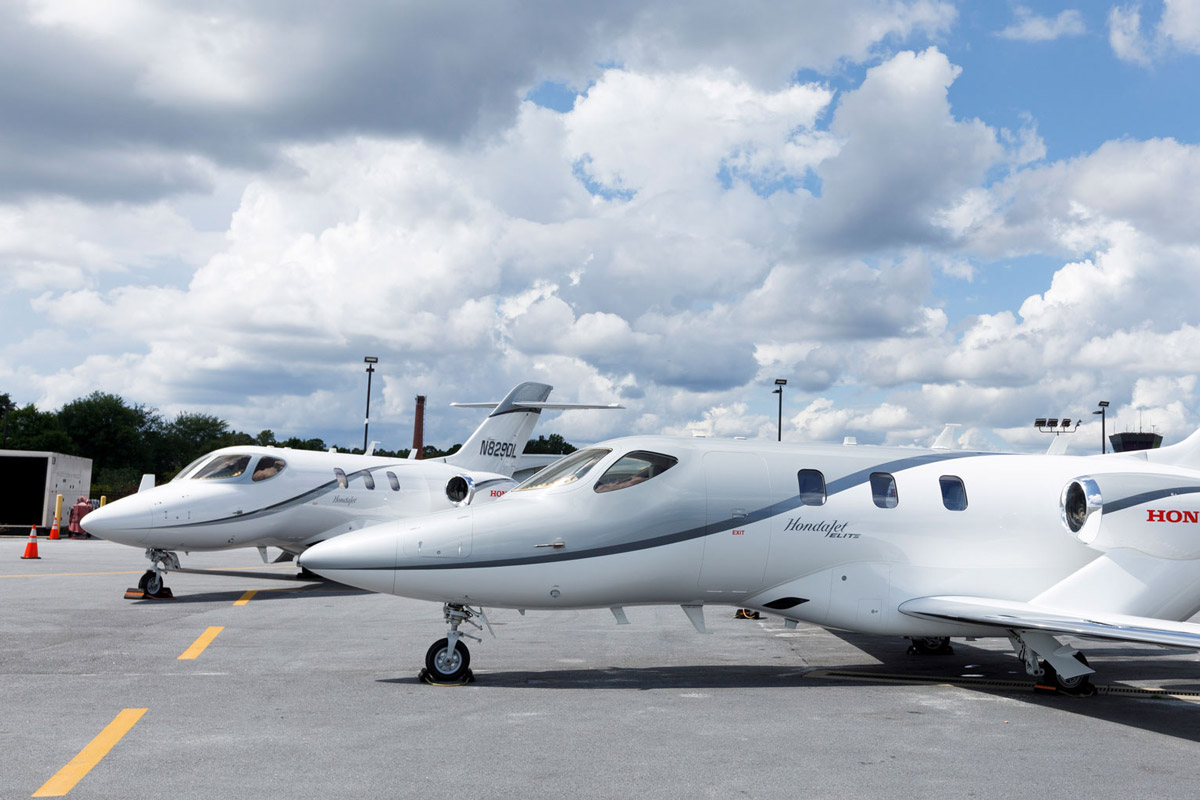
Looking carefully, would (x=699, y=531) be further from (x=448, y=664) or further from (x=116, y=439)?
(x=116, y=439)

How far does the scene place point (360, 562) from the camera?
9.77 metres

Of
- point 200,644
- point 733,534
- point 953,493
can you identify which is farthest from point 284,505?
point 953,493

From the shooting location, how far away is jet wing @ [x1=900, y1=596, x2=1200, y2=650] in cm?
856

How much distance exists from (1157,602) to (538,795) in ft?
26.6

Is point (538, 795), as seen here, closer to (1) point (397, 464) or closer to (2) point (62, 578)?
(1) point (397, 464)

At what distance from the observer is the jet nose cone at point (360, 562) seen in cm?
976

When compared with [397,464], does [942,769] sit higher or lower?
lower

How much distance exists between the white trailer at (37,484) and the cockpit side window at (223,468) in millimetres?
25211

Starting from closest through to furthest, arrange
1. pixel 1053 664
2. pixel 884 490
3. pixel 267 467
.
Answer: pixel 1053 664 → pixel 884 490 → pixel 267 467

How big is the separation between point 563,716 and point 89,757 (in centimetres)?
358

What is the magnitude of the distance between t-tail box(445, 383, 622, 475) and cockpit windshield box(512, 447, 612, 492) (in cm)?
1739

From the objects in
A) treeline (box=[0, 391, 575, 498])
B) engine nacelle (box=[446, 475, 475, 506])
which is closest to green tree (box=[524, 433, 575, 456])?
treeline (box=[0, 391, 575, 498])

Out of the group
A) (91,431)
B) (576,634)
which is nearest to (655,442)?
(576,634)

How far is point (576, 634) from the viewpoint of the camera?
45.9 feet
